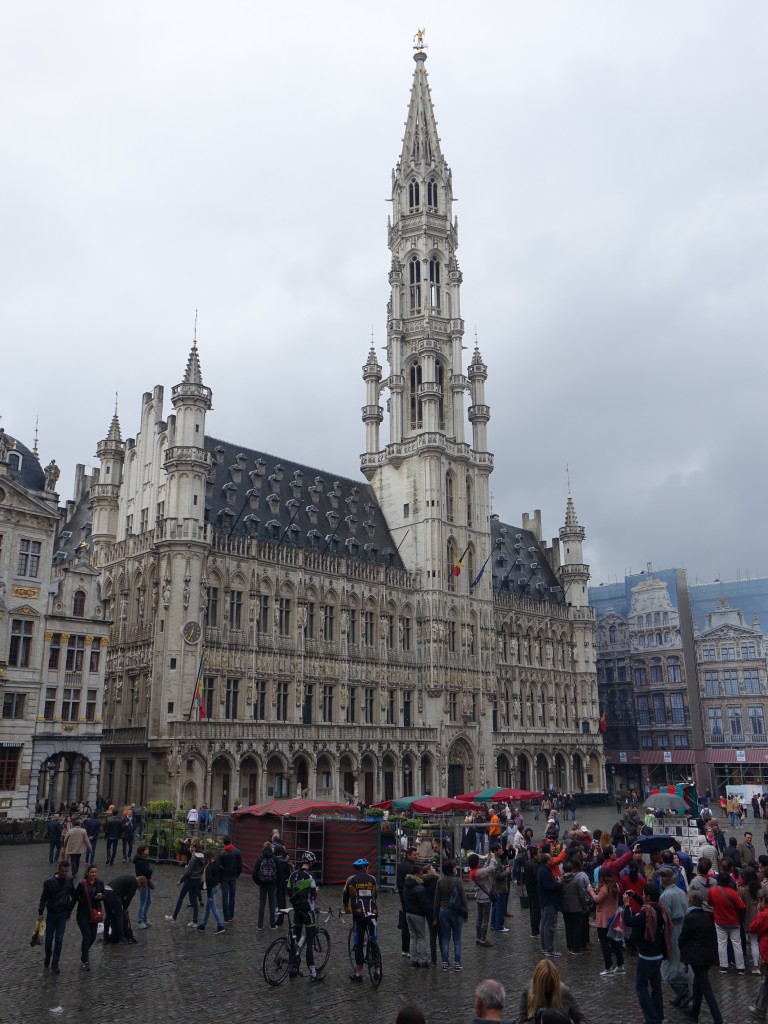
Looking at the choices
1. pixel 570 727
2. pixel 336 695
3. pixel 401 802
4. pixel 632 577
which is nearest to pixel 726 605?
pixel 632 577

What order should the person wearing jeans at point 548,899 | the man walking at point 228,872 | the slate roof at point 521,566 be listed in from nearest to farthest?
the person wearing jeans at point 548,899
the man walking at point 228,872
the slate roof at point 521,566

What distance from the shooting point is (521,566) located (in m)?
88.1

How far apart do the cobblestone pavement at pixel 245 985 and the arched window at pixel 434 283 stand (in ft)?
218

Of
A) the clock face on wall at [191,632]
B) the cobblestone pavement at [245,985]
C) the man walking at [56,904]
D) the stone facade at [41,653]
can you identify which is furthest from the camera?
the clock face on wall at [191,632]

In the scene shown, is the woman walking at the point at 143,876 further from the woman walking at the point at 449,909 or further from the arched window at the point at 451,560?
the arched window at the point at 451,560

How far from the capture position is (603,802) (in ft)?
259

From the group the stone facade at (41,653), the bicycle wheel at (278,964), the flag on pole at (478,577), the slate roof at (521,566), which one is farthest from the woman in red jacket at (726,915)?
the slate roof at (521,566)

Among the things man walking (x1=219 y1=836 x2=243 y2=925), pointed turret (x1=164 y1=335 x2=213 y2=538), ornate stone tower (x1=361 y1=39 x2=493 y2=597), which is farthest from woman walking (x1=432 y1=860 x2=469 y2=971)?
ornate stone tower (x1=361 y1=39 x2=493 y2=597)

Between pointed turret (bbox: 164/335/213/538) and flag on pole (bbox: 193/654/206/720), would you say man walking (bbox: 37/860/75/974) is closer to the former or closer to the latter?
flag on pole (bbox: 193/654/206/720)

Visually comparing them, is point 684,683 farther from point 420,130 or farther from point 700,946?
point 700,946

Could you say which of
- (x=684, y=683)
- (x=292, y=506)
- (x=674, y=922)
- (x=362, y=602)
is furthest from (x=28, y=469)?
(x=684, y=683)

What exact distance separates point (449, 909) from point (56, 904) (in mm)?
7075

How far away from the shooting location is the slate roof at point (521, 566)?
8400cm

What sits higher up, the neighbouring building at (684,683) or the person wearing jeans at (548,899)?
the neighbouring building at (684,683)
